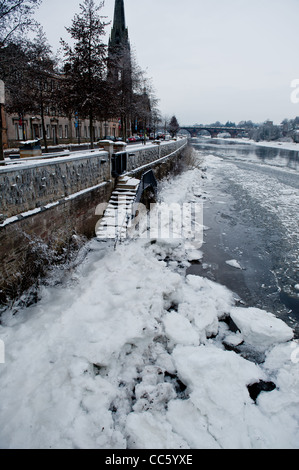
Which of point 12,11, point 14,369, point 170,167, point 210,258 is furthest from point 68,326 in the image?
point 170,167

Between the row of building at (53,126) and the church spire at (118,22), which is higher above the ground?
the church spire at (118,22)

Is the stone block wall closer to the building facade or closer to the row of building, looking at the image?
the row of building

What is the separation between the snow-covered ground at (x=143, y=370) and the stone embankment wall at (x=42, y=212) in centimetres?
80

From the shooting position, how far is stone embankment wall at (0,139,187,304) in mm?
5492

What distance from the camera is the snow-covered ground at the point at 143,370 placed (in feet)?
11.7

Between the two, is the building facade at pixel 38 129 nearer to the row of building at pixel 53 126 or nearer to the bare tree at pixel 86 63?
the row of building at pixel 53 126

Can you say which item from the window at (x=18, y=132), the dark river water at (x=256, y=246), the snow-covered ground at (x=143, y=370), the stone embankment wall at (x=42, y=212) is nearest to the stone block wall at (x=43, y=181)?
the stone embankment wall at (x=42, y=212)

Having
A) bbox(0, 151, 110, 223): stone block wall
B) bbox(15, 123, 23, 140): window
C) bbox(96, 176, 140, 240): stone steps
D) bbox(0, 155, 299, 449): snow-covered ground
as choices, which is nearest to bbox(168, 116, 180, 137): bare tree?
bbox(15, 123, 23, 140): window

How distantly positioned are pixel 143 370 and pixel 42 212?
14.6ft

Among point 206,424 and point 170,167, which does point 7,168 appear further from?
point 170,167

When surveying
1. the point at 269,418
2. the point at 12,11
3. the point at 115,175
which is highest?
the point at 12,11

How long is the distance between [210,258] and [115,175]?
548cm

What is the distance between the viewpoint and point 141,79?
23.6 m
